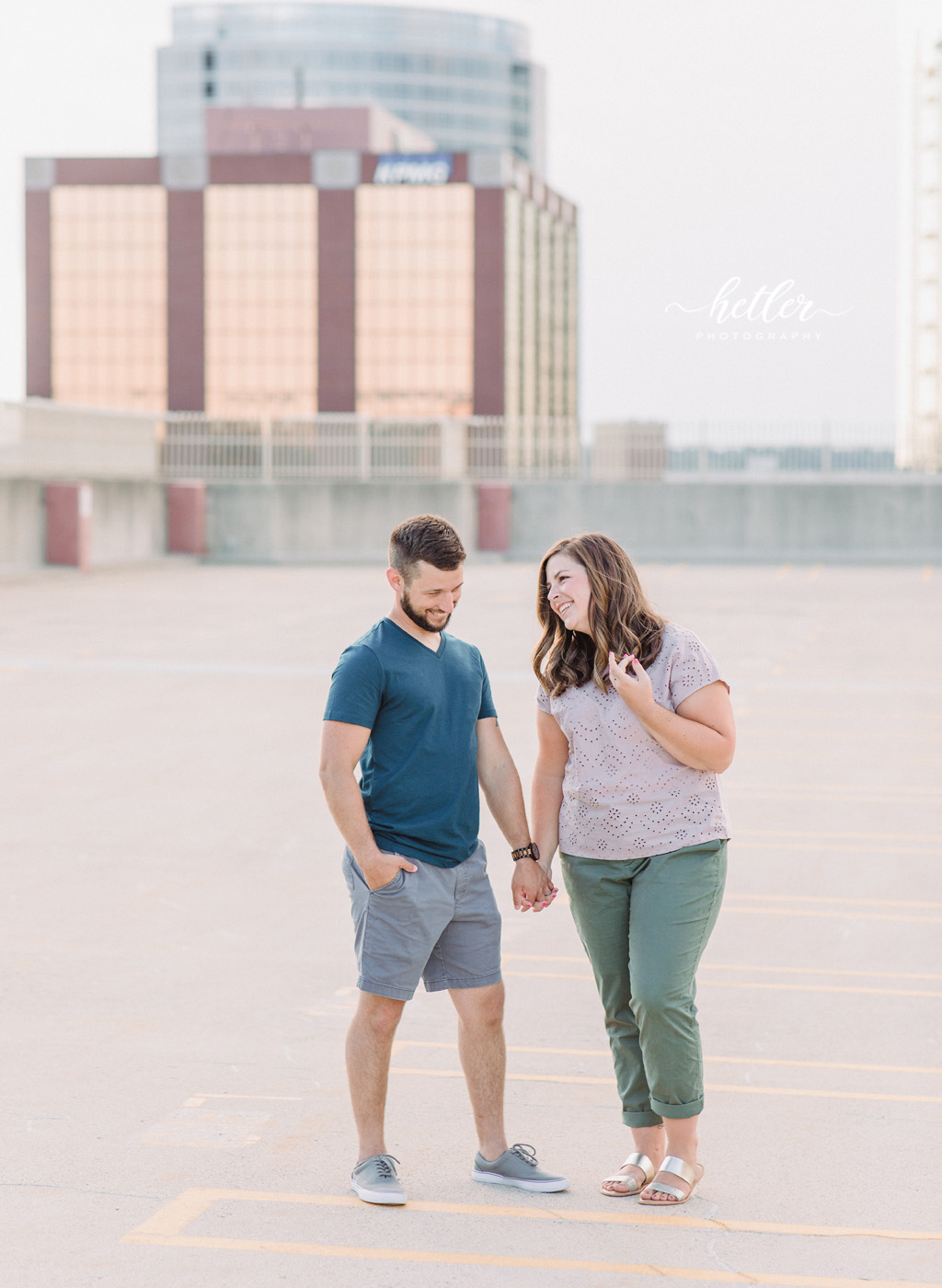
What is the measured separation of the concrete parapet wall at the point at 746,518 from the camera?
36906 millimetres

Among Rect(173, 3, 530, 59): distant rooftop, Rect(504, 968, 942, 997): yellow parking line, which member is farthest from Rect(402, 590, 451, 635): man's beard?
Rect(173, 3, 530, 59): distant rooftop

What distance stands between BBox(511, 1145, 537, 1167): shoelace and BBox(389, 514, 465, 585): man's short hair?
147 centimetres

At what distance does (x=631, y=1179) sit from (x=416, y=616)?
5.00ft

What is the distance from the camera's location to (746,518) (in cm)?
3750

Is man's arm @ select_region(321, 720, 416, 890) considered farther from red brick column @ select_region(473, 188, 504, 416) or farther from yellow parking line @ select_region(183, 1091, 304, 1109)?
red brick column @ select_region(473, 188, 504, 416)

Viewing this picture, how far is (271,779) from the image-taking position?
1048cm

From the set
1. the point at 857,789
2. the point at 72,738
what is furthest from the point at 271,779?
the point at 857,789

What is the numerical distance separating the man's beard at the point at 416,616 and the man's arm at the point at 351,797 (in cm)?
30

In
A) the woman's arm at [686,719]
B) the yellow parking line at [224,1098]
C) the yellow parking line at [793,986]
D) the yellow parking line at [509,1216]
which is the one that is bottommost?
the yellow parking line at [793,986]

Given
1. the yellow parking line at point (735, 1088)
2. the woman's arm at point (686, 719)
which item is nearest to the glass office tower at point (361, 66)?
the yellow parking line at point (735, 1088)

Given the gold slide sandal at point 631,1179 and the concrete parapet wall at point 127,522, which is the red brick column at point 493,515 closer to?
the concrete parapet wall at point 127,522

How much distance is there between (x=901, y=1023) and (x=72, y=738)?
7733 millimetres

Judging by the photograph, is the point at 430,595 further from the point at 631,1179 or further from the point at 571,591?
the point at 631,1179

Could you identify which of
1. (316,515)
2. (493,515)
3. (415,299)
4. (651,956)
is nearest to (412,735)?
(651,956)
